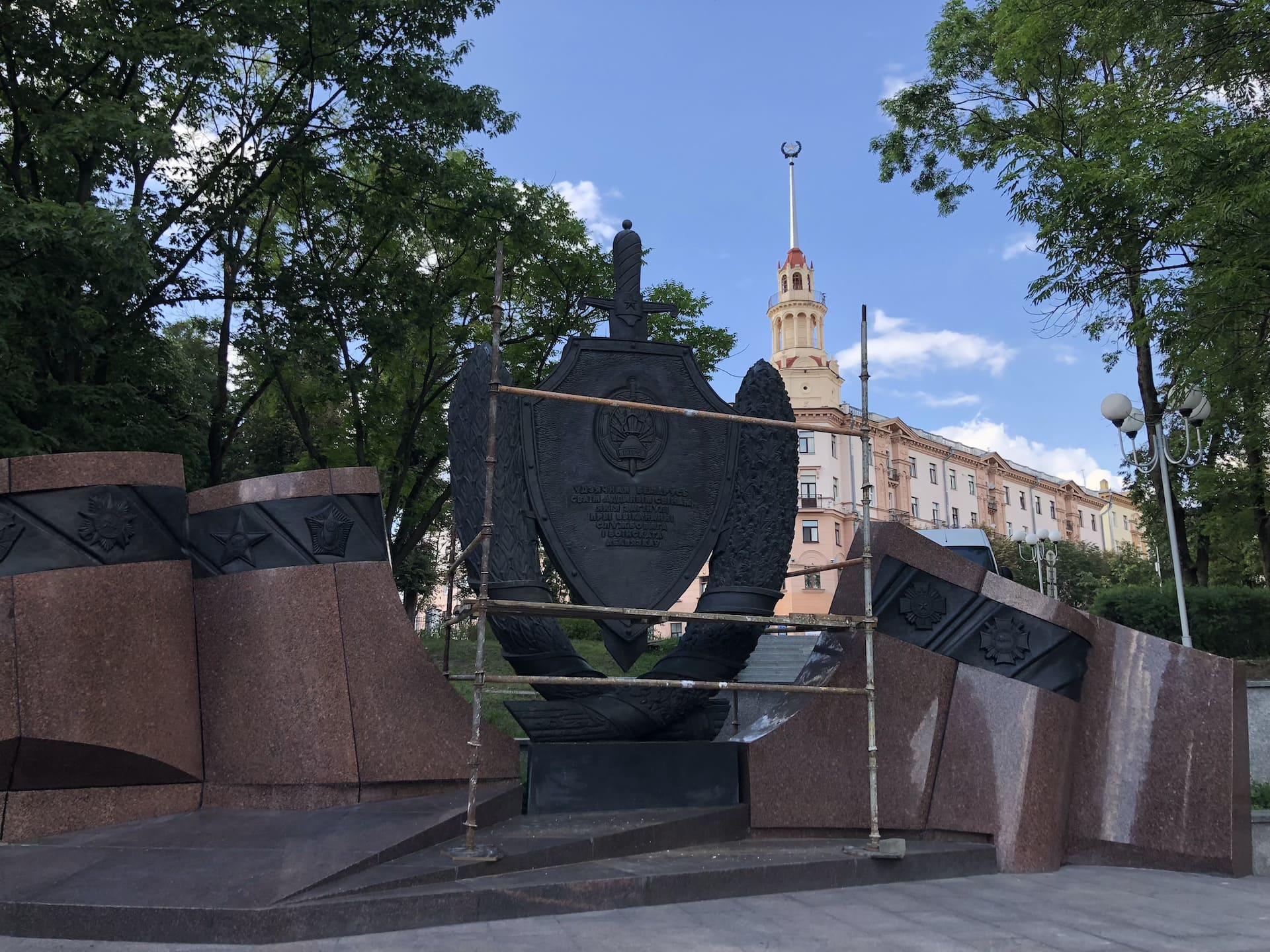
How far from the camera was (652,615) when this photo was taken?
6414 mm

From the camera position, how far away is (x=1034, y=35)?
1555 cm

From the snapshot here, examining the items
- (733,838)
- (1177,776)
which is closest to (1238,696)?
(1177,776)

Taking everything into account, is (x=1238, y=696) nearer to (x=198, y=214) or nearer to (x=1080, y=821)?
(x=1080, y=821)

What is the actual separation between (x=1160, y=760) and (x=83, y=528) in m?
7.23

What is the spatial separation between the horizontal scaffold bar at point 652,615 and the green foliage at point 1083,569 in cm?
4013

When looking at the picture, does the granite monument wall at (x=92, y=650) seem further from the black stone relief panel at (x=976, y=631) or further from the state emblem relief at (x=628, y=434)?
the black stone relief panel at (x=976, y=631)

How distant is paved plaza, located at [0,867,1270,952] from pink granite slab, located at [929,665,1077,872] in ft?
1.50

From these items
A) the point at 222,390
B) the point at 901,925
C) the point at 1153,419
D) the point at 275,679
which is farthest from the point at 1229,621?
the point at 222,390

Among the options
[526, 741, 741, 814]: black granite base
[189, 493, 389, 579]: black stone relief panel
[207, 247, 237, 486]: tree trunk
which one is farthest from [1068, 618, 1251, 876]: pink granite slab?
[207, 247, 237, 486]: tree trunk

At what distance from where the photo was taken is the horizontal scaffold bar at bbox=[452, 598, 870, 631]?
20.2 feet

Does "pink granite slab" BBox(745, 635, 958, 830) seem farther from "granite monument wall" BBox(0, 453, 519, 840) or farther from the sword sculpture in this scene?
the sword sculpture

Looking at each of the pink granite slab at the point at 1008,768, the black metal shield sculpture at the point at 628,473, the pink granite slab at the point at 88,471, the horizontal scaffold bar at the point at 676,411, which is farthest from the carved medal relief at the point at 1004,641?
the pink granite slab at the point at 88,471

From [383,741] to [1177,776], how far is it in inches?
209

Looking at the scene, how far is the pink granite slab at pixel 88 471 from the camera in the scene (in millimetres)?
6438
